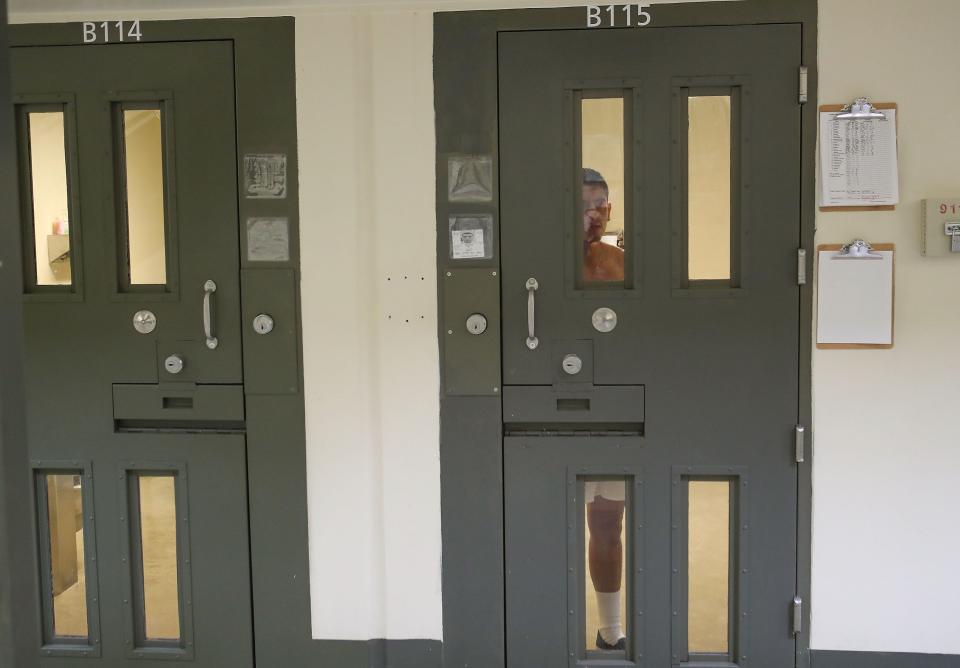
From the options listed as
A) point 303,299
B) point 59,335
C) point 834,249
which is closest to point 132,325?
point 59,335

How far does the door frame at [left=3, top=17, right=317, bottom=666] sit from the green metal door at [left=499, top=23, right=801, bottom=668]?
0.78 m

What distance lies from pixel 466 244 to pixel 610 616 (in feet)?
4.93

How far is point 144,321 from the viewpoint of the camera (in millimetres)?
2867

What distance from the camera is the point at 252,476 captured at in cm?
288

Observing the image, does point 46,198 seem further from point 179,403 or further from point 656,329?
point 656,329

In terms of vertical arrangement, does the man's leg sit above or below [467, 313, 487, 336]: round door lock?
below

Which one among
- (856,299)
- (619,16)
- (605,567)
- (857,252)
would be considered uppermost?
(619,16)

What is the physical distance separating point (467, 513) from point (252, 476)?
0.82 m

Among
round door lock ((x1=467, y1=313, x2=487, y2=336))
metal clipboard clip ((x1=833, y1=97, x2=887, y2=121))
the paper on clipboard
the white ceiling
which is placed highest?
the white ceiling

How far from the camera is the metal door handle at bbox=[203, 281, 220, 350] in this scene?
281 cm

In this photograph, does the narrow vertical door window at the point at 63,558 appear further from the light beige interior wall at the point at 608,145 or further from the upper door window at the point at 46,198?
the light beige interior wall at the point at 608,145

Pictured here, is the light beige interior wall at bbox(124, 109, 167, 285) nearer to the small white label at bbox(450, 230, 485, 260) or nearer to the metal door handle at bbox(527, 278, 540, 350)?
the small white label at bbox(450, 230, 485, 260)

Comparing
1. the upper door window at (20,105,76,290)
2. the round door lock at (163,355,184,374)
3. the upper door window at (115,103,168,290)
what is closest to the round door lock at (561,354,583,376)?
the round door lock at (163,355,184,374)

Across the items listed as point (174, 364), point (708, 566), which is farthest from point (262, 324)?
point (708, 566)
